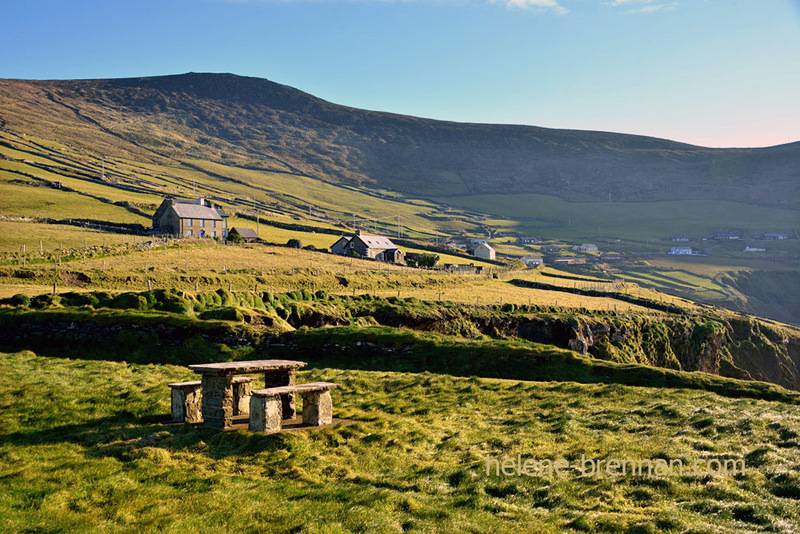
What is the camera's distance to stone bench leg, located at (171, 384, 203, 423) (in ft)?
51.1

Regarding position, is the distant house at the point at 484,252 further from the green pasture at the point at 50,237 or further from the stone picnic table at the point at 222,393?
the stone picnic table at the point at 222,393

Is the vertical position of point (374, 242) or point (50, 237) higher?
point (374, 242)

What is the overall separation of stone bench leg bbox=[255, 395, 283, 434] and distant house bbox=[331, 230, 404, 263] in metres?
89.1

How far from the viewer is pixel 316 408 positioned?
15195 mm

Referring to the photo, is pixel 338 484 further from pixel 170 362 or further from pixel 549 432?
pixel 170 362

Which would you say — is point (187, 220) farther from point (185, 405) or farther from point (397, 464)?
point (397, 464)

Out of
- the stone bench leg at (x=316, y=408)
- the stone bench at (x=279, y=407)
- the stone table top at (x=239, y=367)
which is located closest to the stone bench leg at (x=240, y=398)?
the stone table top at (x=239, y=367)

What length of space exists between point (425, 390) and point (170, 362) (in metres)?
11.9

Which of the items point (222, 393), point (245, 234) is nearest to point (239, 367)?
point (222, 393)

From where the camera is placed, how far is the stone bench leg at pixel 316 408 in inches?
598

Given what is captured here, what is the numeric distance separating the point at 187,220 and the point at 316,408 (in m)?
94.0

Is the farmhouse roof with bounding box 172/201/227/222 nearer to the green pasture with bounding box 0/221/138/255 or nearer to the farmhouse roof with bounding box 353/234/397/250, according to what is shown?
the green pasture with bounding box 0/221/138/255

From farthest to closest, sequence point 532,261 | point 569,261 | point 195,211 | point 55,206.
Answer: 1. point 569,261
2. point 532,261
3. point 195,211
4. point 55,206

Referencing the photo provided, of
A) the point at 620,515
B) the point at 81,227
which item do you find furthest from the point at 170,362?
the point at 81,227
